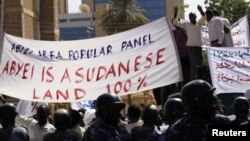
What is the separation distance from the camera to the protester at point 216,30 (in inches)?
360

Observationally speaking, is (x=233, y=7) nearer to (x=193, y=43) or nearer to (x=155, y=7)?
(x=193, y=43)

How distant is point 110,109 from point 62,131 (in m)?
0.79

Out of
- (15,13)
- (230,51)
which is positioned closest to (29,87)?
(230,51)

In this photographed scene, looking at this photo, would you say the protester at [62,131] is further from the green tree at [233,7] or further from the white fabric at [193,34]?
the green tree at [233,7]

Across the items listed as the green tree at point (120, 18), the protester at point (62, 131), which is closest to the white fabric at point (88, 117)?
the protester at point (62, 131)

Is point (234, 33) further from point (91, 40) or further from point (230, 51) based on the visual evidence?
point (91, 40)

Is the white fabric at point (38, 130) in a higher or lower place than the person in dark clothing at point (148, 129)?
lower

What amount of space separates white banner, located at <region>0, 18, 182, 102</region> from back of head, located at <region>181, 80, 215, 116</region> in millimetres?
3654

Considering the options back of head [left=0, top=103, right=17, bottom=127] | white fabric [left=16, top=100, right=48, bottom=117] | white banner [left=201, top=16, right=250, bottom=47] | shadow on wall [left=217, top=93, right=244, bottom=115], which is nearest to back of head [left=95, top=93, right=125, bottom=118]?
back of head [left=0, top=103, right=17, bottom=127]

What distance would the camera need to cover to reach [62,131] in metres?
5.36

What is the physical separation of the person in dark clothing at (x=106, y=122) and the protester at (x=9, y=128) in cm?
110

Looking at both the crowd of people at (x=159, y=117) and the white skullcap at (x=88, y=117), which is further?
the white skullcap at (x=88, y=117)

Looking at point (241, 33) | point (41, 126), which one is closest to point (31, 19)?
point (241, 33)

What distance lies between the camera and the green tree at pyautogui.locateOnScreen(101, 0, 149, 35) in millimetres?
52156
